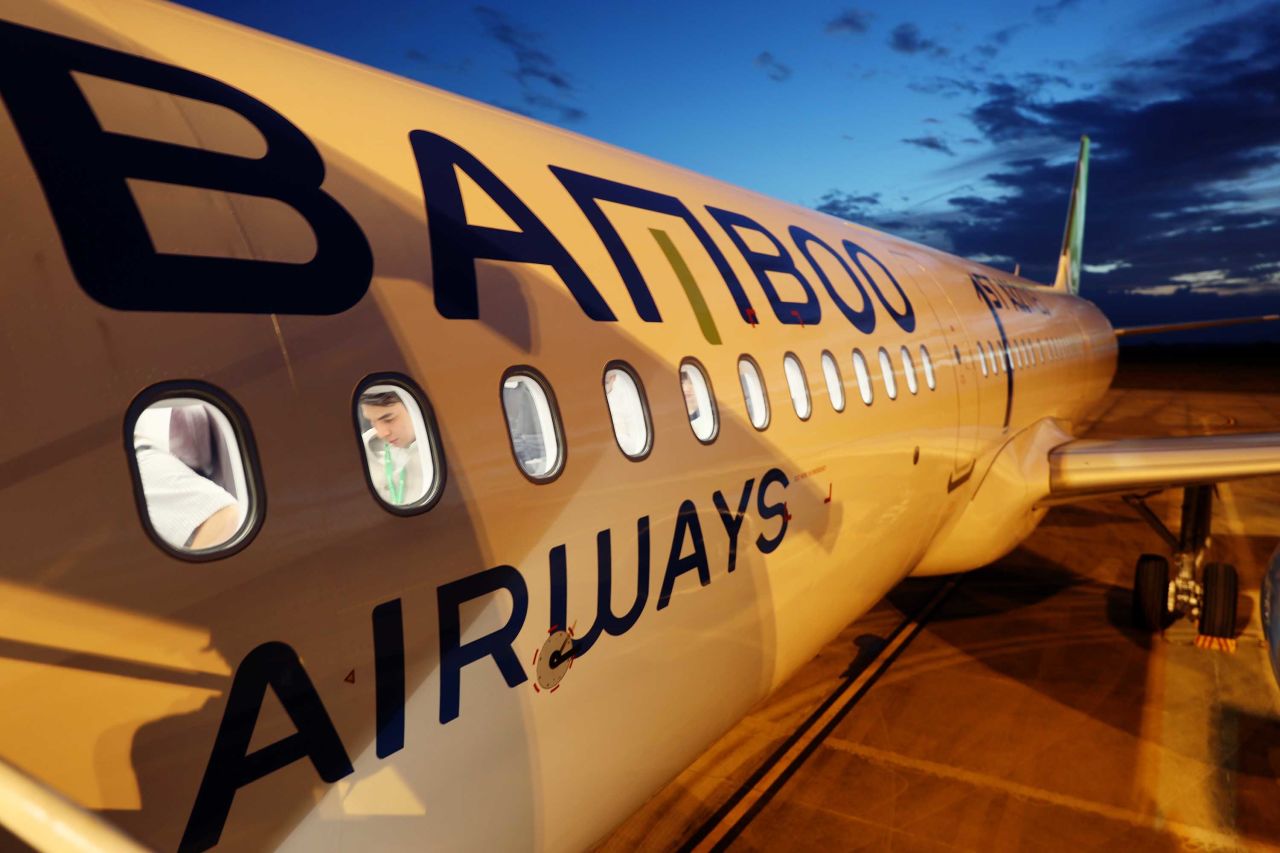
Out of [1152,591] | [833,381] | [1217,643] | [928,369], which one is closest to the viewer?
[833,381]

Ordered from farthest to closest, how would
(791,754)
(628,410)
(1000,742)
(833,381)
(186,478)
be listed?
(1000,742) → (791,754) → (833,381) → (628,410) → (186,478)

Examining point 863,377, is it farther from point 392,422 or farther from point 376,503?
point 376,503

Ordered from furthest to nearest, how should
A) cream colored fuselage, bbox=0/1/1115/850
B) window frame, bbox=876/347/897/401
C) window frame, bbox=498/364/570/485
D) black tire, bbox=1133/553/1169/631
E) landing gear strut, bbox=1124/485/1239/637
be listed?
black tire, bbox=1133/553/1169/631 < landing gear strut, bbox=1124/485/1239/637 < window frame, bbox=876/347/897/401 < window frame, bbox=498/364/570/485 < cream colored fuselage, bbox=0/1/1115/850

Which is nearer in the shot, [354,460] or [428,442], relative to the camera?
[354,460]

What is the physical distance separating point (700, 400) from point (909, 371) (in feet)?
9.15

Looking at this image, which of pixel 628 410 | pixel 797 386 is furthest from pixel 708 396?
pixel 797 386

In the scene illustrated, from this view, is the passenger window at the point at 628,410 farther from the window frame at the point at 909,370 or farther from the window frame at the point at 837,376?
the window frame at the point at 909,370

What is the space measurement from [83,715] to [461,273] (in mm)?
1482

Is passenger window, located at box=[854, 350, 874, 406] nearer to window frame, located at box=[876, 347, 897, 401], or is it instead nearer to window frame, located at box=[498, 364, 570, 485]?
window frame, located at box=[876, 347, 897, 401]

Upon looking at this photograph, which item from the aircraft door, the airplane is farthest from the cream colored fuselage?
the aircraft door

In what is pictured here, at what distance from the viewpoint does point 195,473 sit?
194 cm

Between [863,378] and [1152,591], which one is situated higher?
[863,378]

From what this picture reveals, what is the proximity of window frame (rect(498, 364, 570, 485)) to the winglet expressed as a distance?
19.8m

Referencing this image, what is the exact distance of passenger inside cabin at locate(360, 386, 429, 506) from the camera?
7.49ft
